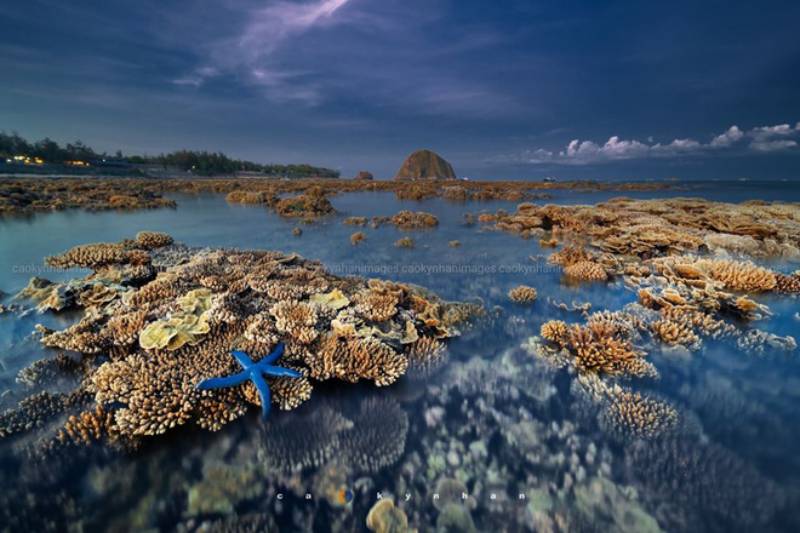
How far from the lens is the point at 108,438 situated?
140 inches

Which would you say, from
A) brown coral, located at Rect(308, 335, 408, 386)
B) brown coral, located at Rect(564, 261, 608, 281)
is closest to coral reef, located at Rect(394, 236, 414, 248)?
brown coral, located at Rect(564, 261, 608, 281)

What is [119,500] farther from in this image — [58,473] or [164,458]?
[58,473]

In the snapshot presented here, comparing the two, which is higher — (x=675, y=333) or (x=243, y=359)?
(x=243, y=359)

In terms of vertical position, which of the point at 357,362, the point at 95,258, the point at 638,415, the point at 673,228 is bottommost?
the point at 638,415

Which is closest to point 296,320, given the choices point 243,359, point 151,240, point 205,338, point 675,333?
point 243,359

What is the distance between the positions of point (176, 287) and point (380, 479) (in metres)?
6.35

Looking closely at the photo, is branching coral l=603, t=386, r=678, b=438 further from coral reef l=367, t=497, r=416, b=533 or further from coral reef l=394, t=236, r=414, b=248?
coral reef l=394, t=236, r=414, b=248

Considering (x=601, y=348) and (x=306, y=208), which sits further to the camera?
(x=306, y=208)

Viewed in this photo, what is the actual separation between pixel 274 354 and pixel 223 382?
2.53ft

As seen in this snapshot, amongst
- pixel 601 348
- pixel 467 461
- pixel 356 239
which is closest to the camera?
pixel 467 461

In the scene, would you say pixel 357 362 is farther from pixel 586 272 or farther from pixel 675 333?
pixel 586 272

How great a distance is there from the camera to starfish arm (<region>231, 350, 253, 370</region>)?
171 inches

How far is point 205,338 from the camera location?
5145 mm

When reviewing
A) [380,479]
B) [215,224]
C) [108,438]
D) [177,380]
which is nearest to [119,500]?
[108,438]
